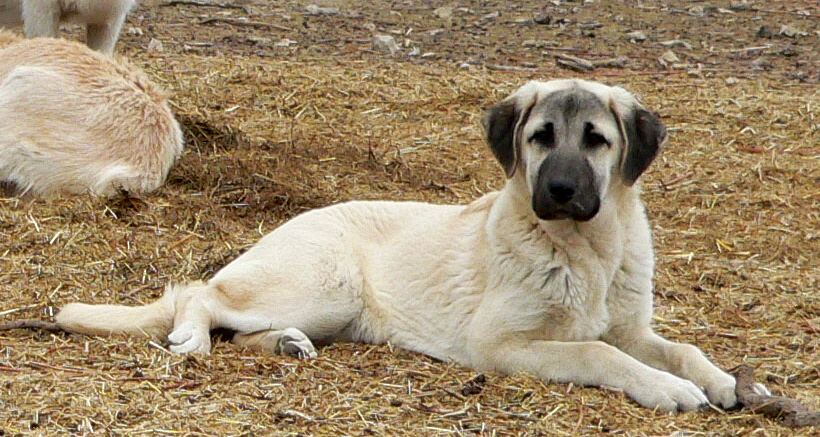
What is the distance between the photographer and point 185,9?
1297cm

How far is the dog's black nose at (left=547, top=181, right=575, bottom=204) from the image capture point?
440cm

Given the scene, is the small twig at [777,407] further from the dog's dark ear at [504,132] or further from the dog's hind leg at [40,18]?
→ the dog's hind leg at [40,18]

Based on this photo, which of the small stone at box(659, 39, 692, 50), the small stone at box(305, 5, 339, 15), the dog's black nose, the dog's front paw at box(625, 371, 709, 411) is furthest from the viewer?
the small stone at box(305, 5, 339, 15)

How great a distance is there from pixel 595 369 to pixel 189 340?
1.49 meters

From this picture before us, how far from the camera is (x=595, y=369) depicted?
14.2 ft

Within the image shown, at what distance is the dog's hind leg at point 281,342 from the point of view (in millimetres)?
4695


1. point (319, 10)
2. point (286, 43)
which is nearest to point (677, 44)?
point (286, 43)

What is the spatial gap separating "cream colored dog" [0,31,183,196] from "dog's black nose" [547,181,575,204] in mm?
3049

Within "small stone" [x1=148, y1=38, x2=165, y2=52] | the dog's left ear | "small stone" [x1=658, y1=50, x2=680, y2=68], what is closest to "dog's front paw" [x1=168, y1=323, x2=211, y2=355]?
the dog's left ear

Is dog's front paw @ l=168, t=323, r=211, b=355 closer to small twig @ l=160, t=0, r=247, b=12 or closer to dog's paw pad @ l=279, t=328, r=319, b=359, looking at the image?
dog's paw pad @ l=279, t=328, r=319, b=359

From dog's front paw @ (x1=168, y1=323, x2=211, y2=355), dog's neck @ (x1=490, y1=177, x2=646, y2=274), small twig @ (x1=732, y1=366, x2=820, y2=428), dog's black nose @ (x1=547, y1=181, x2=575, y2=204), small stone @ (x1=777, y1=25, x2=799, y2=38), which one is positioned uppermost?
A: dog's black nose @ (x1=547, y1=181, x2=575, y2=204)

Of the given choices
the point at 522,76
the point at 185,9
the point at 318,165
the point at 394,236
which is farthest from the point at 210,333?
the point at 185,9

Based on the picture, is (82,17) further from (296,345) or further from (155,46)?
(296,345)

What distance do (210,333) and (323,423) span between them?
113 centimetres
